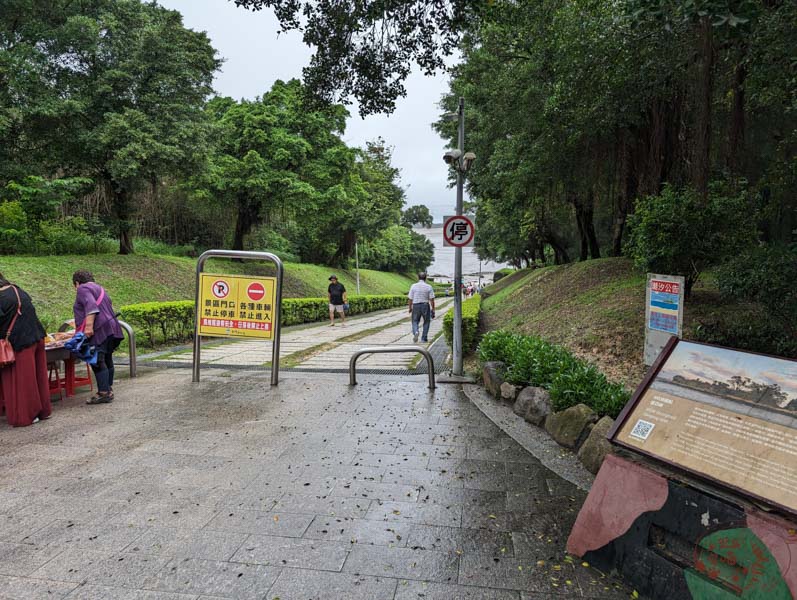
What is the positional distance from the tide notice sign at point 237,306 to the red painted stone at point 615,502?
4.90m

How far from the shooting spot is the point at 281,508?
3203 millimetres

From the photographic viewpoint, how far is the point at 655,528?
237 centimetres

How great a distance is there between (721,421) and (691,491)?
380 mm

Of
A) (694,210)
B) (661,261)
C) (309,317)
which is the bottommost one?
(309,317)

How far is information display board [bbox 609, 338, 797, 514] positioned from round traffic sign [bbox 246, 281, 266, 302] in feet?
17.1

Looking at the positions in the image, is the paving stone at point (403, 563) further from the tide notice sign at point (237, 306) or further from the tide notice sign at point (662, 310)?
the tide notice sign at point (237, 306)

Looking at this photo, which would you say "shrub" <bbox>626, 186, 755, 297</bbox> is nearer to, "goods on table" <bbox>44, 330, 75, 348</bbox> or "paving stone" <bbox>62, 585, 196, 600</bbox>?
"paving stone" <bbox>62, 585, 196, 600</bbox>

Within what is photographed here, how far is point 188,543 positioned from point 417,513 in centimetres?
141

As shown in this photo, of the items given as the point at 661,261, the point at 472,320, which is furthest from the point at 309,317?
the point at 661,261

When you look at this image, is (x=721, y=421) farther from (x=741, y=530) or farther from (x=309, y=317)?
(x=309, y=317)

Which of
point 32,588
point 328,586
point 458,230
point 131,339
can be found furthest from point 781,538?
point 131,339

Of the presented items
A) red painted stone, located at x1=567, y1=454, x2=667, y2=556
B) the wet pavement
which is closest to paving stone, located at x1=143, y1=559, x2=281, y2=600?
the wet pavement

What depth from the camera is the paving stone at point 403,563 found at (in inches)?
99.2

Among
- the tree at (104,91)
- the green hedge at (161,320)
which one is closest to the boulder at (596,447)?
the green hedge at (161,320)
